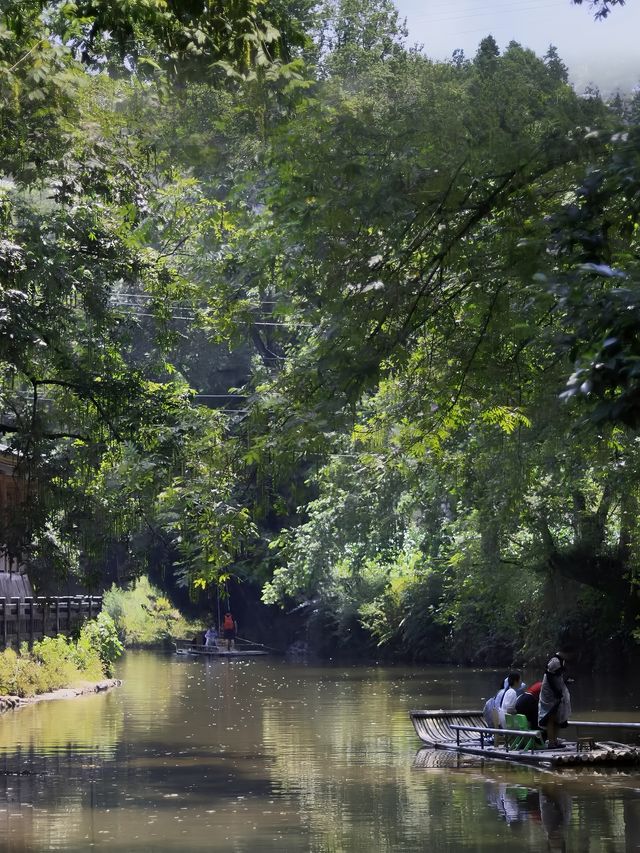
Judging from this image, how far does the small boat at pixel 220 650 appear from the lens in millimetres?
59656

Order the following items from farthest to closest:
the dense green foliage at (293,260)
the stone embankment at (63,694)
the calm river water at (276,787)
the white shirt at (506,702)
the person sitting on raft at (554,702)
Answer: the stone embankment at (63,694) → the white shirt at (506,702) → the person sitting on raft at (554,702) → the calm river water at (276,787) → the dense green foliage at (293,260)

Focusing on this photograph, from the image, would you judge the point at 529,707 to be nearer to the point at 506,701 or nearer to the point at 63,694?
the point at 506,701

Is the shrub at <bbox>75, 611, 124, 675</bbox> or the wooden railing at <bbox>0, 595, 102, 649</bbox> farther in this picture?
the shrub at <bbox>75, 611, 124, 675</bbox>

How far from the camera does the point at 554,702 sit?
2164 centimetres

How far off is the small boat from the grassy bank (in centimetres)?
1615

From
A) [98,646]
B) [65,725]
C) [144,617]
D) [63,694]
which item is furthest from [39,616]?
[144,617]

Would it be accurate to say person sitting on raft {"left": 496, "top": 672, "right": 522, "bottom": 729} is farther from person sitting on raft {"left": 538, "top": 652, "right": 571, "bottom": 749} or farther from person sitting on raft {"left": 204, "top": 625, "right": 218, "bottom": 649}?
person sitting on raft {"left": 204, "top": 625, "right": 218, "bottom": 649}

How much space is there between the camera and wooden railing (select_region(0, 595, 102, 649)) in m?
35.2

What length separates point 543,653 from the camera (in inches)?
1731

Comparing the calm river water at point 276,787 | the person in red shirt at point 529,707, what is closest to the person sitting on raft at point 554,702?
the person in red shirt at point 529,707

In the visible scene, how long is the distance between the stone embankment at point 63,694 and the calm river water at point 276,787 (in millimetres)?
668

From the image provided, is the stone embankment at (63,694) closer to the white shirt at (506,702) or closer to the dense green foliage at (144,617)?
the white shirt at (506,702)

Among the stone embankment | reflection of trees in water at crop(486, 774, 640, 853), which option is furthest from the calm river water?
the stone embankment

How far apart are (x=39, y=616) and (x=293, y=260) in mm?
22876
